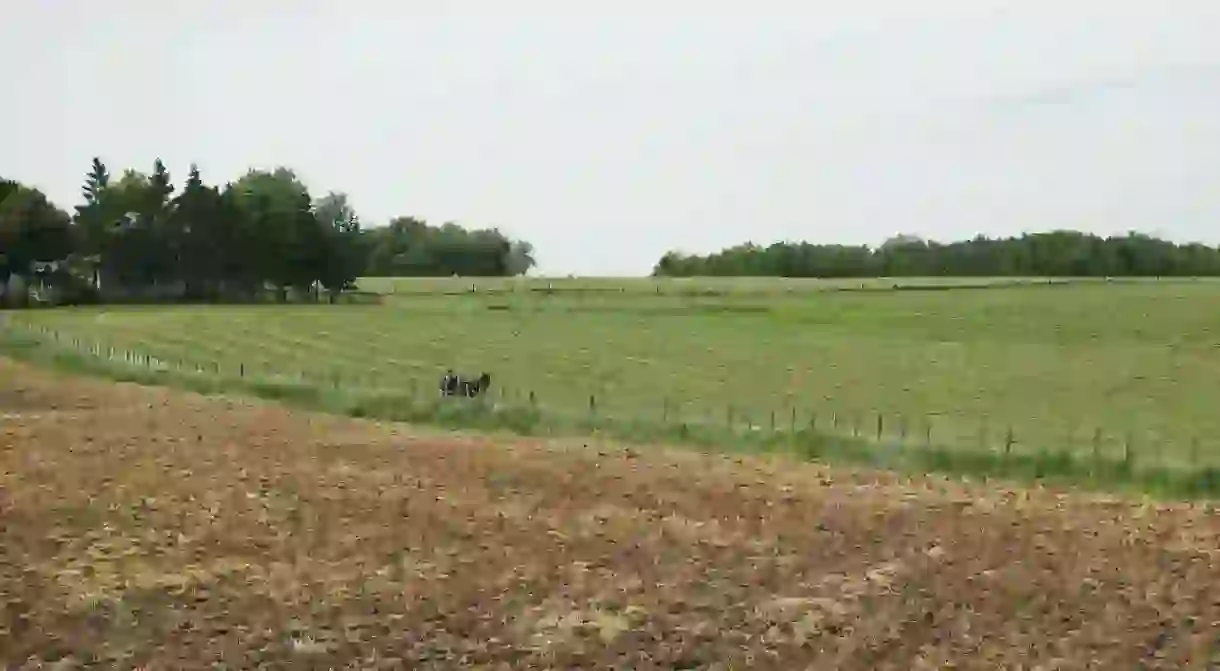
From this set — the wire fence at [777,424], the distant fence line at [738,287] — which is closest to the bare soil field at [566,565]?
the wire fence at [777,424]

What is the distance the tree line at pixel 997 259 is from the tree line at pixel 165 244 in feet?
182

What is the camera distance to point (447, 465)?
2306 cm

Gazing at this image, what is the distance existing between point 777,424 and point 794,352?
20.3 meters

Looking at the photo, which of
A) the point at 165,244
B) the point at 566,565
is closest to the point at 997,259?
the point at 165,244

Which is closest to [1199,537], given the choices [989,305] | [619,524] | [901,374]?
[619,524]

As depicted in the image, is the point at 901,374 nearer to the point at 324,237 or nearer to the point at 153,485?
the point at 153,485

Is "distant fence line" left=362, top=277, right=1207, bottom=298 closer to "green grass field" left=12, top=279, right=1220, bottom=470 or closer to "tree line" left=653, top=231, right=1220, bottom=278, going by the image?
"green grass field" left=12, top=279, right=1220, bottom=470

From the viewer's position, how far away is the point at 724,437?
27.2 meters

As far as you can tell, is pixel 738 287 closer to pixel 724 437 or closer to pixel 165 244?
pixel 165 244

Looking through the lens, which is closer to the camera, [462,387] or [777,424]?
[777,424]

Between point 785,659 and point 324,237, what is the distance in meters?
88.0

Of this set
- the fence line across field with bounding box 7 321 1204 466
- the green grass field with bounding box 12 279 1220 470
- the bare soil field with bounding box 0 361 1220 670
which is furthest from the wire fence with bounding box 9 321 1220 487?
the bare soil field with bounding box 0 361 1220 670

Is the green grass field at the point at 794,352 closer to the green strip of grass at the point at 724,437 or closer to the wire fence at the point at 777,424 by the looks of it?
the wire fence at the point at 777,424

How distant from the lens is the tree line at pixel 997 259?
116000 millimetres
